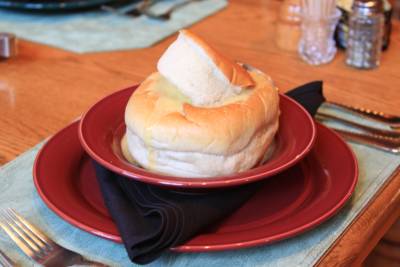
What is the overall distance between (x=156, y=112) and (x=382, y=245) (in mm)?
486

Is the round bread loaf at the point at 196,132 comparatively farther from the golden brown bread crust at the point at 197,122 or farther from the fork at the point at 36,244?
the fork at the point at 36,244

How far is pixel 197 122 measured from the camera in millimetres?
557

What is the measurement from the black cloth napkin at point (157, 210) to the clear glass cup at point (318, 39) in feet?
1.63

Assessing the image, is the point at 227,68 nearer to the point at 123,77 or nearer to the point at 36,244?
the point at 36,244

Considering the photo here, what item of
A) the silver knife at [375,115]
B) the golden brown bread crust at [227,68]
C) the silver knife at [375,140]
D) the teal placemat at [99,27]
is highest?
the golden brown bread crust at [227,68]

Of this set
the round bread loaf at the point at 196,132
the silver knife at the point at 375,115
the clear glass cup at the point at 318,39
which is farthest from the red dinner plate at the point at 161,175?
the clear glass cup at the point at 318,39

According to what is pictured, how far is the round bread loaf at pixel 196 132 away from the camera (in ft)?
1.82

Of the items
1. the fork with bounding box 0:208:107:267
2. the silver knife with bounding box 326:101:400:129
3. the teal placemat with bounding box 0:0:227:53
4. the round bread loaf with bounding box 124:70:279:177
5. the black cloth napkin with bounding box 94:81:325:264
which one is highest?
the round bread loaf with bounding box 124:70:279:177

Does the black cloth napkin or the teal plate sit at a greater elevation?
the black cloth napkin

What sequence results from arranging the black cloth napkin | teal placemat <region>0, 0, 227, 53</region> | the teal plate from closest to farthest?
the black cloth napkin, teal placemat <region>0, 0, 227, 53</region>, the teal plate

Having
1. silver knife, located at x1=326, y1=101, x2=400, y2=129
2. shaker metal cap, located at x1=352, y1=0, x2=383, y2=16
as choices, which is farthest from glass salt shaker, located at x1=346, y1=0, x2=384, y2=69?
silver knife, located at x1=326, y1=101, x2=400, y2=129

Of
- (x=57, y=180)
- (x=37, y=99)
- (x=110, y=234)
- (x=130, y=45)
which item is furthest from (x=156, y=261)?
(x=130, y=45)

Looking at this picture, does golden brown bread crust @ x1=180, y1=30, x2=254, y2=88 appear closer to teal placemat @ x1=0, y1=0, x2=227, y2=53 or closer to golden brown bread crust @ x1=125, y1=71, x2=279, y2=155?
golden brown bread crust @ x1=125, y1=71, x2=279, y2=155

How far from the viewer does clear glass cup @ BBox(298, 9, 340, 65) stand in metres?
1.04
